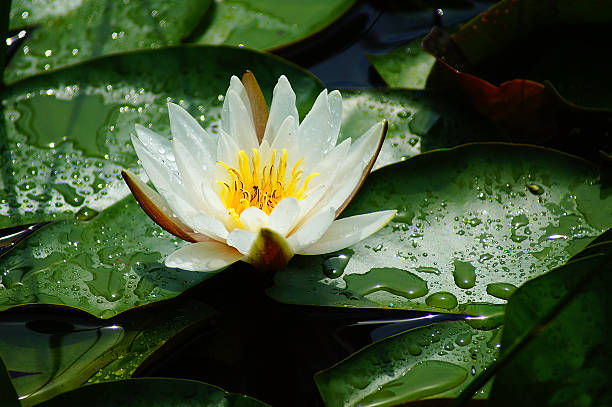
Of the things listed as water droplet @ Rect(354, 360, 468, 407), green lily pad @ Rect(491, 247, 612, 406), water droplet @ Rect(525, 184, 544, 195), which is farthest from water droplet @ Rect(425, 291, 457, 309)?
water droplet @ Rect(525, 184, 544, 195)

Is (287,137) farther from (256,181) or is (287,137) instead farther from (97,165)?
(97,165)

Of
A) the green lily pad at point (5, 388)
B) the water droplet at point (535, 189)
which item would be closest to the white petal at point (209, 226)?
the green lily pad at point (5, 388)

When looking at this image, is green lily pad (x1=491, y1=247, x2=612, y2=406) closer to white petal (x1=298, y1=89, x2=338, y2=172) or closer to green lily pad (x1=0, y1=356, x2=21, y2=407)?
white petal (x1=298, y1=89, x2=338, y2=172)

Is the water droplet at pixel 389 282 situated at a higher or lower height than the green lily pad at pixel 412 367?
higher

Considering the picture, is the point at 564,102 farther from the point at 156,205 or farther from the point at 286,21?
the point at 156,205

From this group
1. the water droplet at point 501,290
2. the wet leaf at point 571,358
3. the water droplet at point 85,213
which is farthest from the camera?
the water droplet at point 85,213

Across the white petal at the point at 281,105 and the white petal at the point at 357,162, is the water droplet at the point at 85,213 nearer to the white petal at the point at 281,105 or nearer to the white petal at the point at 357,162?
the white petal at the point at 281,105
